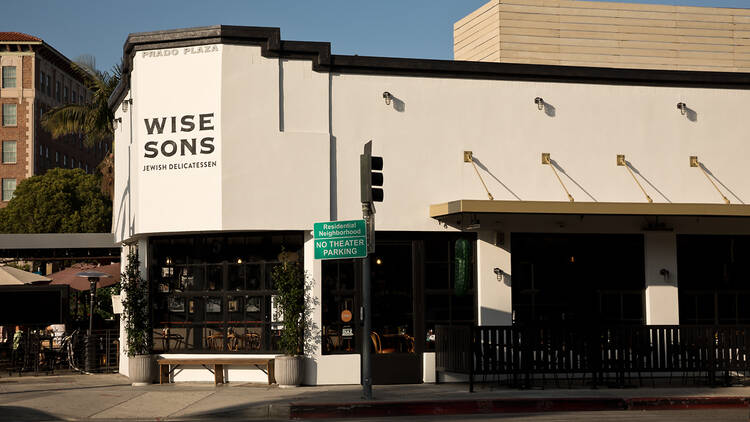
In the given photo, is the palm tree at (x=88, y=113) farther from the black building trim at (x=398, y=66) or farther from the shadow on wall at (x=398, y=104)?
the shadow on wall at (x=398, y=104)

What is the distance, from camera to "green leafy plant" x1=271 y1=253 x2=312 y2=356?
18.9 metres

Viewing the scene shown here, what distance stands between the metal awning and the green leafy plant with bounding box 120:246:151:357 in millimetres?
6684

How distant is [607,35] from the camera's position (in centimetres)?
2552

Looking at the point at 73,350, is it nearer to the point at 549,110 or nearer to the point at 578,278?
the point at 578,278

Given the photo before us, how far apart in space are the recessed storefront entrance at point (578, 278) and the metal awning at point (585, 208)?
1.87 meters

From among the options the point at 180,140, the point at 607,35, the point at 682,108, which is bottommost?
the point at 180,140

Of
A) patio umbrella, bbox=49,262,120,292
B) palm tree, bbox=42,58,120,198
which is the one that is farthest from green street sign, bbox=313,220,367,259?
palm tree, bbox=42,58,120,198

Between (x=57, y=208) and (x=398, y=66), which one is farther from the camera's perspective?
(x=57, y=208)

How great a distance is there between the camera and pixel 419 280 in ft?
64.9

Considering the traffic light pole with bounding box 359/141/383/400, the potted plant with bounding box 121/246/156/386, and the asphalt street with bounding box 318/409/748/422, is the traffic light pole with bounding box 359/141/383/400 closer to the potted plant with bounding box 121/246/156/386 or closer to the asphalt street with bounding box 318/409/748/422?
the asphalt street with bounding box 318/409/748/422

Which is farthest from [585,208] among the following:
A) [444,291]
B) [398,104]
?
[398,104]

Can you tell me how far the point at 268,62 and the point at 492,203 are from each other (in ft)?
18.8

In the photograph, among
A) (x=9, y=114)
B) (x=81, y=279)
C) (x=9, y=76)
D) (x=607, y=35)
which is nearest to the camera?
(x=607, y=35)

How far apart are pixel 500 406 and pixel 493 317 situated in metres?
4.50
